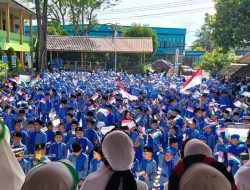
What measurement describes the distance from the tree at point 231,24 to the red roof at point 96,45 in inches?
422

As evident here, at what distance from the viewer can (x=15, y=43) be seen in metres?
24.3

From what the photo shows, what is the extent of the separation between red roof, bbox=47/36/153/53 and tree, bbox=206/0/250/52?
10.7m

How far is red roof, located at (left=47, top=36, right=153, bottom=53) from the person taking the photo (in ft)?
98.6

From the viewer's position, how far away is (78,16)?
39250 mm

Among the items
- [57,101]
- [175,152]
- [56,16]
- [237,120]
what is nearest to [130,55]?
[56,16]

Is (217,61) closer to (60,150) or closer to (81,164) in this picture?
(60,150)

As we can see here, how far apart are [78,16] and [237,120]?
32.6 m

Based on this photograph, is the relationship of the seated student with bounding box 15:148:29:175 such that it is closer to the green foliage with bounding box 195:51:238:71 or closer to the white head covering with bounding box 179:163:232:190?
the white head covering with bounding box 179:163:232:190

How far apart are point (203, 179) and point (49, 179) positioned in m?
0.73

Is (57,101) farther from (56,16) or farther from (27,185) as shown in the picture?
(56,16)

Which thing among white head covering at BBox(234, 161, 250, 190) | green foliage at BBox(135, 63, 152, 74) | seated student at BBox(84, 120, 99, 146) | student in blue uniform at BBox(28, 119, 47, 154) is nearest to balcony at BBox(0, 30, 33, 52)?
green foliage at BBox(135, 63, 152, 74)

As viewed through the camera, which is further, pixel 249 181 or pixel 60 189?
pixel 249 181

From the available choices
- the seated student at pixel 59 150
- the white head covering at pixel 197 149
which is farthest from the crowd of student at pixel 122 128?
the white head covering at pixel 197 149

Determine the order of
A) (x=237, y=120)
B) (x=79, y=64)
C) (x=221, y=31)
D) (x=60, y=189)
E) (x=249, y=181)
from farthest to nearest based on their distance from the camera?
Answer: (x=79, y=64), (x=221, y=31), (x=237, y=120), (x=249, y=181), (x=60, y=189)
